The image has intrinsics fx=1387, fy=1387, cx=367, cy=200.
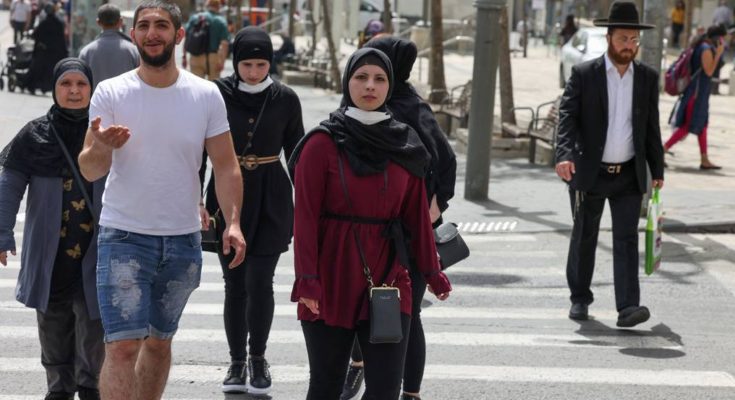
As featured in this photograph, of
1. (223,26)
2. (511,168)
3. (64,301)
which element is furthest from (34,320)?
(223,26)

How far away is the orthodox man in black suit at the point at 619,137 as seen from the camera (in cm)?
840

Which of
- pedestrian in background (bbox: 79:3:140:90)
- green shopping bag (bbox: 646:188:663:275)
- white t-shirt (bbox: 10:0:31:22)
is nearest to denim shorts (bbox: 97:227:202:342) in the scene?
green shopping bag (bbox: 646:188:663:275)

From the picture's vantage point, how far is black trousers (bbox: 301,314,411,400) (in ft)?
16.7

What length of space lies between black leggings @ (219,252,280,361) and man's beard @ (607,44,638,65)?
9.01 ft

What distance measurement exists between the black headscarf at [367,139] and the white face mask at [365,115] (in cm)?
1

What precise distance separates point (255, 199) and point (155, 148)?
1.58 m

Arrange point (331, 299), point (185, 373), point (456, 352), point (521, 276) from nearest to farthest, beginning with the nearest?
point (331, 299)
point (185, 373)
point (456, 352)
point (521, 276)

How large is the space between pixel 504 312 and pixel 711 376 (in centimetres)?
192

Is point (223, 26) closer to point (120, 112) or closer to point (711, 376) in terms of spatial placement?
point (711, 376)

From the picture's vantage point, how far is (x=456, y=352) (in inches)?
313

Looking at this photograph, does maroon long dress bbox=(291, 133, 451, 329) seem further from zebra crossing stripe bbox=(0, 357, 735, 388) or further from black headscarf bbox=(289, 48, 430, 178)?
zebra crossing stripe bbox=(0, 357, 735, 388)

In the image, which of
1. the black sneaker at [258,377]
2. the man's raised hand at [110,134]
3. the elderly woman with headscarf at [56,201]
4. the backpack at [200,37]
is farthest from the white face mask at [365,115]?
the backpack at [200,37]

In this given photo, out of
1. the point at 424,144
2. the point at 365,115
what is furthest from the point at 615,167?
the point at 365,115

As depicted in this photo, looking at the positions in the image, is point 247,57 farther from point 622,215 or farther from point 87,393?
point 622,215
